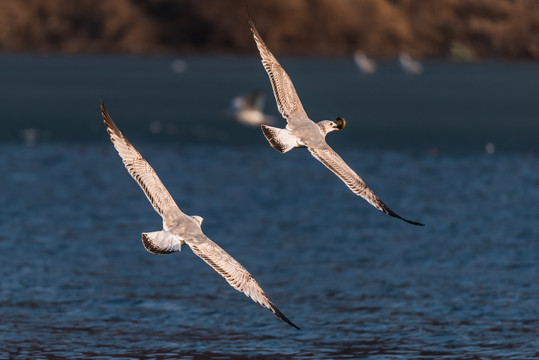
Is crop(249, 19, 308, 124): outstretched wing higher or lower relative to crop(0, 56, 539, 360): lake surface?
lower

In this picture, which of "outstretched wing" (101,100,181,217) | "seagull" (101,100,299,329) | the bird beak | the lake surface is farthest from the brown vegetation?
the bird beak

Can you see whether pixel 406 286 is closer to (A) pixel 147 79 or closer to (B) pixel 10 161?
(B) pixel 10 161

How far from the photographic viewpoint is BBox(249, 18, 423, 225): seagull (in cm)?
1470

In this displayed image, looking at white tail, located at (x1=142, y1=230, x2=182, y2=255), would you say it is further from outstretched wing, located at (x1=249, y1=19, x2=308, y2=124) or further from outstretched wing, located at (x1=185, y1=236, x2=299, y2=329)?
outstretched wing, located at (x1=249, y1=19, x2=308, y2=124)

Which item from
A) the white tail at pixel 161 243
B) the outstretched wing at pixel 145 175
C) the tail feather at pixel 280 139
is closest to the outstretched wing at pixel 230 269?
the white tail at pixel 161 243

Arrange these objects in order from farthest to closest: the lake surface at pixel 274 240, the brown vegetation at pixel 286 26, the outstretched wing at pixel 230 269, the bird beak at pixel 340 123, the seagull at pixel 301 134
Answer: the brown vegetation at pixel 286 26 < the lake surface at pixel 274 240 < the seagull at pixel 301 134 < the bird beak at pixel 340 123 < the outstretched wing at pixel 230 269

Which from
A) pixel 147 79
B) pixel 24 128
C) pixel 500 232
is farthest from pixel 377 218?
pixel 147 79

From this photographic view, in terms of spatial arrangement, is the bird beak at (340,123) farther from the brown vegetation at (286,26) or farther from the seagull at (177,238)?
the brown vegetation at (286,26)

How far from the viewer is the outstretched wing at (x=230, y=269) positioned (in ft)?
47.2

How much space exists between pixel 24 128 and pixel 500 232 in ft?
123

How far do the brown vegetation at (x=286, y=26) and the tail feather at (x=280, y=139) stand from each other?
135364 millimetres

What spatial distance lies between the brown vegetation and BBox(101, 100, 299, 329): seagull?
13481 centimetres

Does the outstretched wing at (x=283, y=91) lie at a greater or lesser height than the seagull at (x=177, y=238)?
greater

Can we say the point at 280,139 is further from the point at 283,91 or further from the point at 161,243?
the point at 161,243
